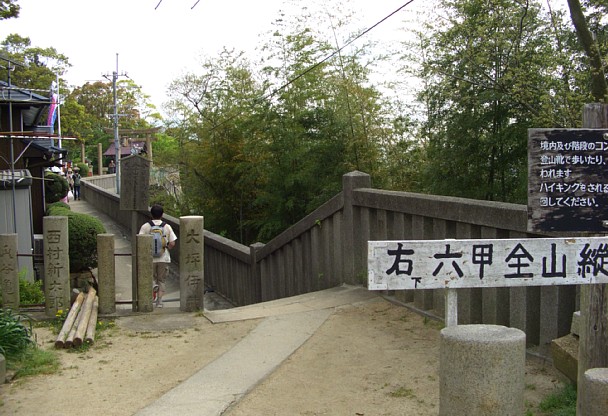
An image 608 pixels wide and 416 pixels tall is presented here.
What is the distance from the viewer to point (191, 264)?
8555 mm

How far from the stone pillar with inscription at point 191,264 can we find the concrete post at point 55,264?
1406 mm

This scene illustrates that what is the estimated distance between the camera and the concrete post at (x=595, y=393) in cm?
373

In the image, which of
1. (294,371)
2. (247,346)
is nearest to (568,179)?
(294,371)

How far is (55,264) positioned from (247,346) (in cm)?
291

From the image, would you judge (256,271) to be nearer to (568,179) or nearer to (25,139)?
(25,139)

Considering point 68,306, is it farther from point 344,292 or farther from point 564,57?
point 564,57

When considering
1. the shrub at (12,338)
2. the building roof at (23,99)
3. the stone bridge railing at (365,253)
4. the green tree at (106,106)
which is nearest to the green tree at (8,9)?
the building roof at (23,99)

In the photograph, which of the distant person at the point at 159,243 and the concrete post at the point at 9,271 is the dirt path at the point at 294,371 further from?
the distant person at the point at 159,243

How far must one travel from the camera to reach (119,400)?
5.41 meters

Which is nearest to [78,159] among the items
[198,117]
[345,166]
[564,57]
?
[198,117]

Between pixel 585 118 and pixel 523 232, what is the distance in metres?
1.48

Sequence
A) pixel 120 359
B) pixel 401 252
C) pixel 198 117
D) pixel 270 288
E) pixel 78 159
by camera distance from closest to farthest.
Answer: pixel 401 252, pixel 120 359, pixel 270 288, pixel 198 117, pixel 78 159

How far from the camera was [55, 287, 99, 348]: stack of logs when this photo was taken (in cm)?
690

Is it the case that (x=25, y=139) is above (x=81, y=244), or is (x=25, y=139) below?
above
